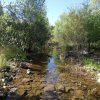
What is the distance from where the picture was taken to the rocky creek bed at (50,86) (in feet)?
43.6

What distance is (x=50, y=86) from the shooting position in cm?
1569

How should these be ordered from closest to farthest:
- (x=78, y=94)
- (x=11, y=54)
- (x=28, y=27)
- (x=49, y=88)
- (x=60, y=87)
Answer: (x=78, y=94) → (x=49, y=88) → (x=60, y=87) → (x=11, y=54) → (x=28, y=27)

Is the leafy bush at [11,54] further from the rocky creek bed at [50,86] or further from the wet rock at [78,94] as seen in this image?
the wet rock at [78,94]

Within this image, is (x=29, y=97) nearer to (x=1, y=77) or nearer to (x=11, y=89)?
(x=11, y=89)

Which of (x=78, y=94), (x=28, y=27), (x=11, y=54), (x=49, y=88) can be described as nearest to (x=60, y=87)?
(x=49, y=88)

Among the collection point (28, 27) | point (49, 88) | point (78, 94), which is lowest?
point (78, 94)

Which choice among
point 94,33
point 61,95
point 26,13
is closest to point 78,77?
point 61,95

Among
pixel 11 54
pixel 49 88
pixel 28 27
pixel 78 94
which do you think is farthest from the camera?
pixel 28 27

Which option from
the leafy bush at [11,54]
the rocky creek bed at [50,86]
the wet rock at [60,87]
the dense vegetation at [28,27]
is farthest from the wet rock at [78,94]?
the dense vegetation at [28,27]

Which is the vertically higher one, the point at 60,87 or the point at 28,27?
the point at 28,27

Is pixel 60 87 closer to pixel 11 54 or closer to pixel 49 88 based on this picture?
pixel 49 88

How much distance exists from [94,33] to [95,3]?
65.0 ft

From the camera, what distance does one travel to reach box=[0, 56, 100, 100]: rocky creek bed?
43.6 ft

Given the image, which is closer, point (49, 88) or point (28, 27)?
point (49, 88)
